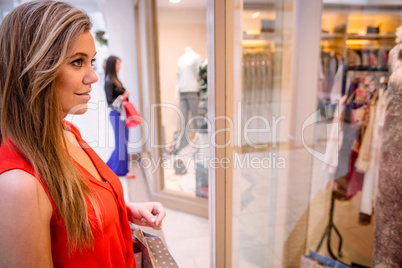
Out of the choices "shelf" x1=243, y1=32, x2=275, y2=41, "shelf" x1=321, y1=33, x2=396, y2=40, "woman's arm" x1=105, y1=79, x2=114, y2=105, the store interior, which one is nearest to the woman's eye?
the store interior

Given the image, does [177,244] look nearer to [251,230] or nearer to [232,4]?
[251,230]

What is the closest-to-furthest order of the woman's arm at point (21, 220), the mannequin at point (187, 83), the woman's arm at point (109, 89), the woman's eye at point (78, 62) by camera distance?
1. the woman's arm at point (21, 220)
2. the woman's eye at point (78, 62)
3. the mannequin at point (187, 83)
4. the woman's arm at point (109, 89)

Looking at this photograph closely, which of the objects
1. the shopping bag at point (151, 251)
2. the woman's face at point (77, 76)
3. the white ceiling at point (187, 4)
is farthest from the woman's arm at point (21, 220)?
the white ceiling at point (187, 4)

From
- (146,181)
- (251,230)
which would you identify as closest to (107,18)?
(146,181)

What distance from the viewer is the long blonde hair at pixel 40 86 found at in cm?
57

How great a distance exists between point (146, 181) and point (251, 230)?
1.82 m

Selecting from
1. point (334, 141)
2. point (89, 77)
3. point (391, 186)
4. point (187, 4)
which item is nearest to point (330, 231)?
point (334, 141)

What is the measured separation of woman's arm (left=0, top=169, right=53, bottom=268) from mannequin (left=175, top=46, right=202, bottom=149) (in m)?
2.01

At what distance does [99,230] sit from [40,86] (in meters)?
0.36

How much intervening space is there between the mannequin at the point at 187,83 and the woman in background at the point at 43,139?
185 centimetres

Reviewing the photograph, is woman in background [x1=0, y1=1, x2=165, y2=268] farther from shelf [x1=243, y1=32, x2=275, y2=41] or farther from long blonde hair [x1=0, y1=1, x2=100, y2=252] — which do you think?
shelf [x1=243, y1=32, x2=275, y2=41]

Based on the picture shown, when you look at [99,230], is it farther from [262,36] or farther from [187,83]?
[187,83]

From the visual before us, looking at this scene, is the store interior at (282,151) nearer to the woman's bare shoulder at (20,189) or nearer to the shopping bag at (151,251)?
the shopping bag at (151,251)

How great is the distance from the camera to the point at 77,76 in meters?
0.64
